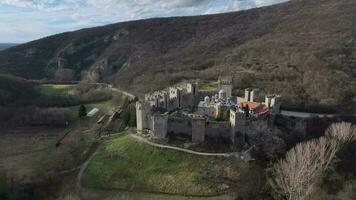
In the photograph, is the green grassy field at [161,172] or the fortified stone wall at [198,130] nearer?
the green grassy field at [161,172]

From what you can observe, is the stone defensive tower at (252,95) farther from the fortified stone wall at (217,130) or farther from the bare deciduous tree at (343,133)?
the bare deciduous tree at (343,133)

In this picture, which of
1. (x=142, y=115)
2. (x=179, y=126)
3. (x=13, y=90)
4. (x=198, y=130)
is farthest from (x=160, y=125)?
(x=13, y=90)

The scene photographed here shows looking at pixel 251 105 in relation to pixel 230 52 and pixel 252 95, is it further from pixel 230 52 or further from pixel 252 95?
pixel 230 52

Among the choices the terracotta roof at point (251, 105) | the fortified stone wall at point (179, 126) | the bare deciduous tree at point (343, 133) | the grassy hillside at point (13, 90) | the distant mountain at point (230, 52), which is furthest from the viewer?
the grassy hillside at point (13, 90)

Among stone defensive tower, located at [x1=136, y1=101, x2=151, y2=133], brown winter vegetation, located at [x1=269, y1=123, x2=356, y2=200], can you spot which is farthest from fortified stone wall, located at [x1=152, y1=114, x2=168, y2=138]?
brown winter vegetation, located at [x1=269, y1=123, x2=356, y2=200]

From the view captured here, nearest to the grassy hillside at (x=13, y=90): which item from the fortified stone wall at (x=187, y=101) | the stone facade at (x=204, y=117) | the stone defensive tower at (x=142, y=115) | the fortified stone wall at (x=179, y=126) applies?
the stone defensive tower at (x=142, y=115)

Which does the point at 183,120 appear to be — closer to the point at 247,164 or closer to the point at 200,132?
the point at 200,132
